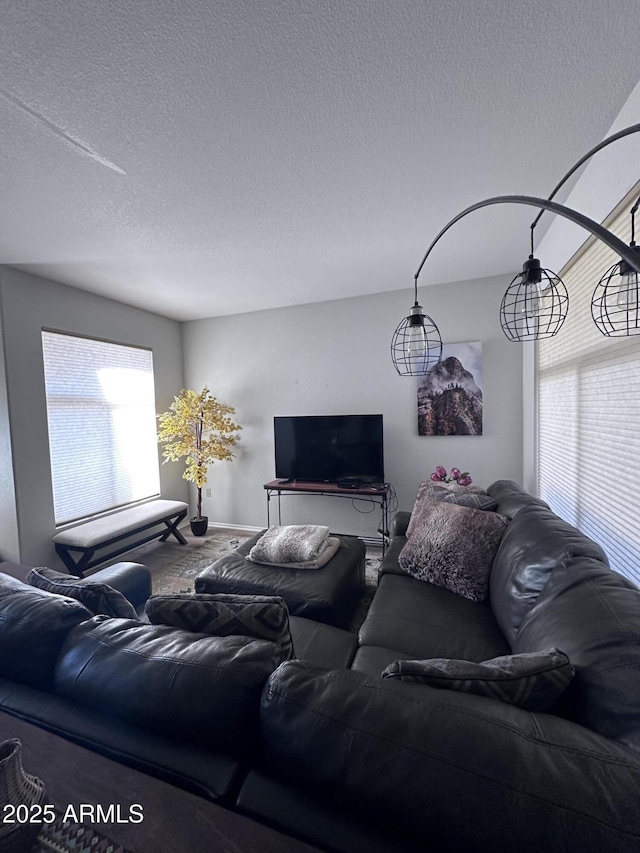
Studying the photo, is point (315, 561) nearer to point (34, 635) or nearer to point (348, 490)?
point (348, 490)

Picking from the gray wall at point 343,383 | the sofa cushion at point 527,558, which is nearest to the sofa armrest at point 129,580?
the sofa cushion at point 527,558

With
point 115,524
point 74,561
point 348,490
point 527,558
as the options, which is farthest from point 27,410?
point 527,558

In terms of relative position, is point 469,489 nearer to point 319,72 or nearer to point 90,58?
point 319,72

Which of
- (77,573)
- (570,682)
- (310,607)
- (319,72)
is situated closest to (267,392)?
(77,573)

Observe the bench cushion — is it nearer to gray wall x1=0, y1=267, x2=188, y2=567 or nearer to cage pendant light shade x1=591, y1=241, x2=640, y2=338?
gray wall x1=0, y1=267, x2=188, y2=567

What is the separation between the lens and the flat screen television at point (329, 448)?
3.44m

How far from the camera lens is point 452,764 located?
579mm

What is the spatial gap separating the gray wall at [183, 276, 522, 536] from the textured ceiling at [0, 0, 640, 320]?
1.04 m

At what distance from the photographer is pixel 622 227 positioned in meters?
1.48

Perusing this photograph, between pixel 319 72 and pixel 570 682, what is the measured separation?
202cm

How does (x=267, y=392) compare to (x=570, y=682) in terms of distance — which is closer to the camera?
(x=570, y=682)

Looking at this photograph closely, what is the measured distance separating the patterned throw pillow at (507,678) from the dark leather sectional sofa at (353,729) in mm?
47

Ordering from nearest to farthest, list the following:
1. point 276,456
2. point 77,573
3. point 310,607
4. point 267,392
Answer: point 310,607
point 77,573
point 276,456
point 267,392

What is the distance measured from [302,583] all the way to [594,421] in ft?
5.99
